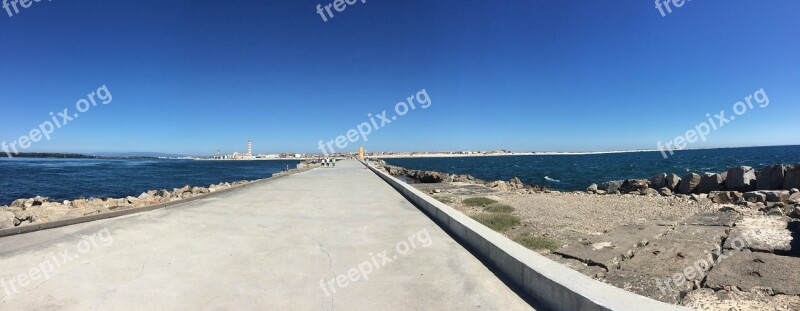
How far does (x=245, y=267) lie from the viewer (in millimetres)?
4918

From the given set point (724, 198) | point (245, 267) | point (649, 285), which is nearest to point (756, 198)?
point (724, 198)

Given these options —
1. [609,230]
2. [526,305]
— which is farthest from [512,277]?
[609,230]

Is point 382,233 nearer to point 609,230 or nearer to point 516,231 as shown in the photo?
point 516,231

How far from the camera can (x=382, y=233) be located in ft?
22.8

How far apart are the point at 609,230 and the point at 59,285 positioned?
733 cm

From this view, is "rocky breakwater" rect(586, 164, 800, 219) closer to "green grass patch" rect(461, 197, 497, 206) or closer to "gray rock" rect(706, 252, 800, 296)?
"green grass patch" rect(461, 197, 497, 206)

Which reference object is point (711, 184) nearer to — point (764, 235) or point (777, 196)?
point (777, 196)

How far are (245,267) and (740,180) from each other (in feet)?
66.0

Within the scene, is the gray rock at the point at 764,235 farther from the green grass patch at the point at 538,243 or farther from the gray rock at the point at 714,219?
the green grass patch at the point at 538,243

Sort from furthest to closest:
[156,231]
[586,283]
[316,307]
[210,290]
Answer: [156,231], [210,290], [316,307], [586,283]

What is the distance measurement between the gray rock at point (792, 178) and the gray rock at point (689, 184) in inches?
108

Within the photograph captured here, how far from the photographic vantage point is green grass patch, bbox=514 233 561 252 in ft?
19.2

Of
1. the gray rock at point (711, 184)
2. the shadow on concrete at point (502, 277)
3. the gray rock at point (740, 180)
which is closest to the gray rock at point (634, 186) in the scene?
the gray rock at point (711, 184)

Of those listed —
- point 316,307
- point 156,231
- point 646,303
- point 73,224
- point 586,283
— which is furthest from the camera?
point 73,224
